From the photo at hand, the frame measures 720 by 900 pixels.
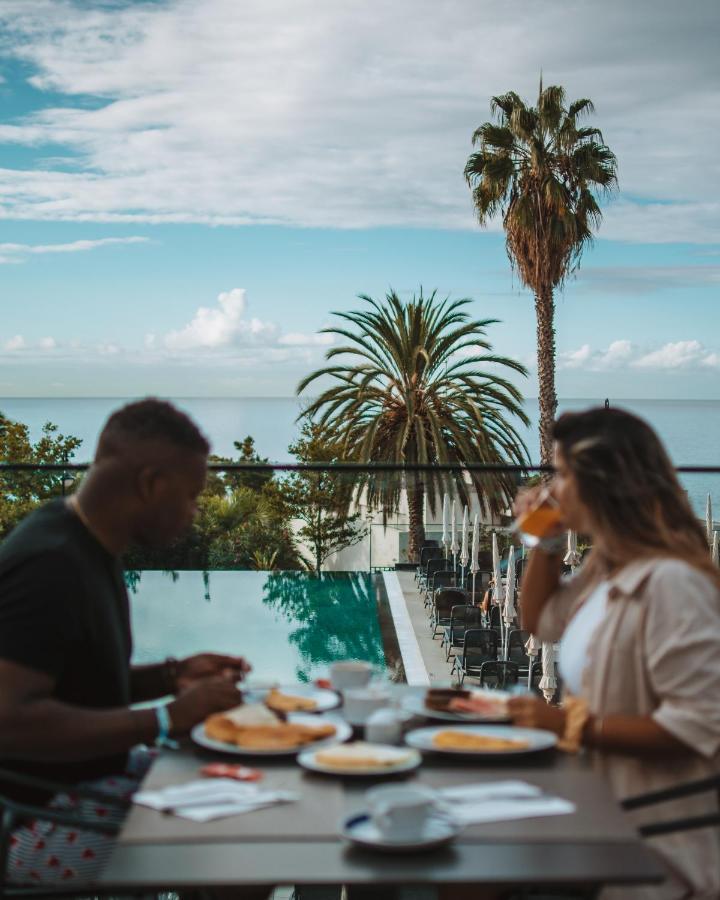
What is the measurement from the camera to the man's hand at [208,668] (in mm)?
2457

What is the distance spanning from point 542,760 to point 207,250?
96222 millimetres

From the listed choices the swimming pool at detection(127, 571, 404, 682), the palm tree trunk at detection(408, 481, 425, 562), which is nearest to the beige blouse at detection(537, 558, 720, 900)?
the swimming pool at detection(127, 571, 404, 682)

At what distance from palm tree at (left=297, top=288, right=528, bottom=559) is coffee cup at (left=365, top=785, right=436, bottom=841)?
70.5ft

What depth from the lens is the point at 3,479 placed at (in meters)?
5.17

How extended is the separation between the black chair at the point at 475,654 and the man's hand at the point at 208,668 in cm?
1025

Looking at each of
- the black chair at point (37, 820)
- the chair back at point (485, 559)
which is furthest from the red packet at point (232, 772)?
the chair back at point (485, 559)

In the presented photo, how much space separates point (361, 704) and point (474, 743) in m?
0.30

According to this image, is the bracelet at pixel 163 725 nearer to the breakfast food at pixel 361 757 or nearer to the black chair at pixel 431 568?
the breakfast food at pixel 361 757

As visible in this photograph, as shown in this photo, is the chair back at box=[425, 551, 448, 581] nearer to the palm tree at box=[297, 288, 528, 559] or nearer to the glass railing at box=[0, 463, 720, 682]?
the glass railing at box=[0, 463, 720, 682]

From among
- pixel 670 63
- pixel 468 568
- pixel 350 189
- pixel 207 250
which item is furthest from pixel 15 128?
pixel 468 568

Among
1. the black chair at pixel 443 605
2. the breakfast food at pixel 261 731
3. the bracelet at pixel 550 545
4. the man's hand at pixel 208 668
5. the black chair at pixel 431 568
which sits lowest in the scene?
the black chair at pixel 443 605

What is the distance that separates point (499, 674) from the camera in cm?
1257

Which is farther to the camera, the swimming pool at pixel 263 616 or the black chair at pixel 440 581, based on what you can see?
the black chair at pixel 440 581

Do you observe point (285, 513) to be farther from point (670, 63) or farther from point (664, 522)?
point (670, 63)
